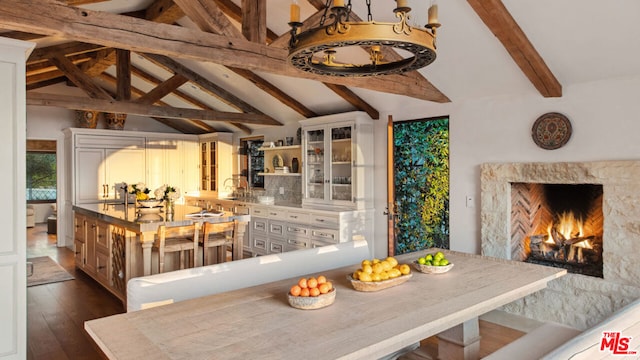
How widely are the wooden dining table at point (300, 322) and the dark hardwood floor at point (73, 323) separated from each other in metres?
0.92

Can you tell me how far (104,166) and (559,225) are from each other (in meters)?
7.63

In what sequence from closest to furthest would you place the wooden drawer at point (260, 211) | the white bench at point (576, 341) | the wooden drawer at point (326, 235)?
the white bench at point (576, 341), the wooden drawer at point (326, 235), the wooden drawer at point (260, 211)

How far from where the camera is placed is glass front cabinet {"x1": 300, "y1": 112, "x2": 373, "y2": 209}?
584 centimetres

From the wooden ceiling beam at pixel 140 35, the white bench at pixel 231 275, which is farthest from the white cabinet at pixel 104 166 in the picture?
the white bench at pixel 231 275

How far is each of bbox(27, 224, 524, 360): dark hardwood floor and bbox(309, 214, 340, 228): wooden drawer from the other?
2.24 meters

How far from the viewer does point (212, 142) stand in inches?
351

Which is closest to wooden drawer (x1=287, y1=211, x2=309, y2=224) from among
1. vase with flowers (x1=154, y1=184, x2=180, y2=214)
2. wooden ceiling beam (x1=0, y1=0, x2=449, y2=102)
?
vase with flowers (x1=154, y1=184, x2=180, y2=214)

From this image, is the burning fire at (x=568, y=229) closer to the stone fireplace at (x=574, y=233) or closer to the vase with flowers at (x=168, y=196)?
the stone fireplace at (x=574, y=233)

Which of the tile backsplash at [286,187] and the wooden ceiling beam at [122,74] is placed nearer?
the wooden ceiling beam at [122,74]

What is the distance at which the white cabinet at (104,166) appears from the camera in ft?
26.3

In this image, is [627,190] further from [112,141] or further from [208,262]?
[112,141]

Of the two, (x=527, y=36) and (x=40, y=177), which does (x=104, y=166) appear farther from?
(x=527, y=36)

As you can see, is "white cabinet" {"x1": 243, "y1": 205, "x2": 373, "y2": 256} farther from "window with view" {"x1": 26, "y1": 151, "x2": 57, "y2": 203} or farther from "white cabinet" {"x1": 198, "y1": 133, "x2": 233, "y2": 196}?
"window with view" {"x1": 26, "y1": 151, "x2": 57, "y2": 203}

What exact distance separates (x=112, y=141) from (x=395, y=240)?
585cm
